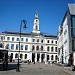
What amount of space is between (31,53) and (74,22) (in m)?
49.2

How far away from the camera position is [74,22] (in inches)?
2266

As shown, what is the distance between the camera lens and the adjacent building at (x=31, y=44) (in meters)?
103

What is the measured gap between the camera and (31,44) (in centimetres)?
10562

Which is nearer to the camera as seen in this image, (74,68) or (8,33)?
(74,68)

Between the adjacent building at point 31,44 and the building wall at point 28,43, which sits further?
the building wall at point 28,43

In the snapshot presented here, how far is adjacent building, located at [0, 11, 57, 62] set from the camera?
103438 millimetres

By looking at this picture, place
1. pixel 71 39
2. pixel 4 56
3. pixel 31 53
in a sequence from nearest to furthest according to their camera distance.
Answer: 1. pixel 4 56
2. pixel 71 39
3. pixel 31 53

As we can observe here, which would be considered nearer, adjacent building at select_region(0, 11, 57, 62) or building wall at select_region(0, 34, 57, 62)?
adjacent building at select_region(0, 11, 57, 62)

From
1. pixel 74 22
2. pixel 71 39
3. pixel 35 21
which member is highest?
pixel 35 21

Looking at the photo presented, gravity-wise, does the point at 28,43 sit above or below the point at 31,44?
above

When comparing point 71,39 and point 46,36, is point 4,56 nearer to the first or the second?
point 71,39

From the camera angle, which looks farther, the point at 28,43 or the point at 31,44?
the point at 28,43

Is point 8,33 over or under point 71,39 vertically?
over

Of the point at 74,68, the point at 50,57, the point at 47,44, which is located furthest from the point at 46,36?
the point at 74,68
